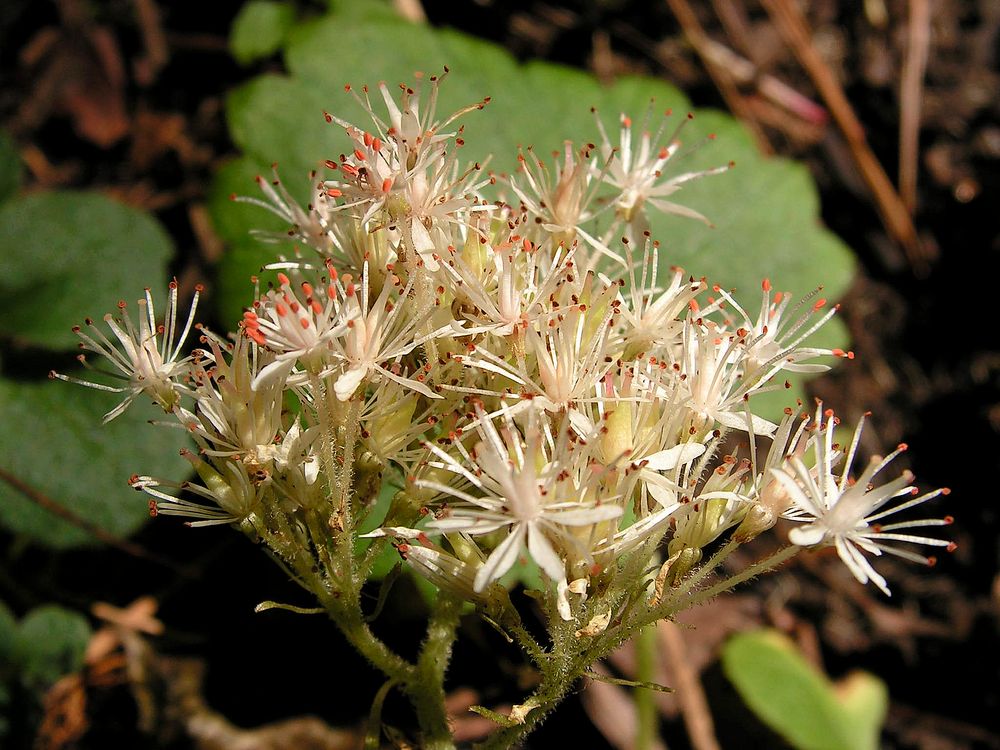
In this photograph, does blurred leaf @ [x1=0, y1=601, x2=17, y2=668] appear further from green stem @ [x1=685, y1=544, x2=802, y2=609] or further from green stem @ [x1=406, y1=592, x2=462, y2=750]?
green stem @ [x1=685, y1=544, x2=802, y2=609]

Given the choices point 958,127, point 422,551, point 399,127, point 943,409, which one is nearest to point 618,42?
point 958,127

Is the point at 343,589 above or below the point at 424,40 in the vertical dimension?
below

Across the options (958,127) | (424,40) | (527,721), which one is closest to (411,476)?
(527,721)

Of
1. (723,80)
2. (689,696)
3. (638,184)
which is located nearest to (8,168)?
(638,184)

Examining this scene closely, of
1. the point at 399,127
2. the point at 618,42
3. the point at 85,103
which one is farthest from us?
the point at 618,42

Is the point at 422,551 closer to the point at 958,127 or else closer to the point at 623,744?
the point at 623,744

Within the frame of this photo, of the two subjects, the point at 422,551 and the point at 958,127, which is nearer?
the point at 422,551

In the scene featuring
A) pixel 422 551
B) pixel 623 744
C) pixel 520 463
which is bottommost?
pixel 623 744

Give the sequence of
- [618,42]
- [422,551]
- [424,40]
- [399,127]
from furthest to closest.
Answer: [618,42] → [424,40] → [399,127] → [422,551]

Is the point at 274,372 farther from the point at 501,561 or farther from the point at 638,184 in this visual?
the point at 638,184
